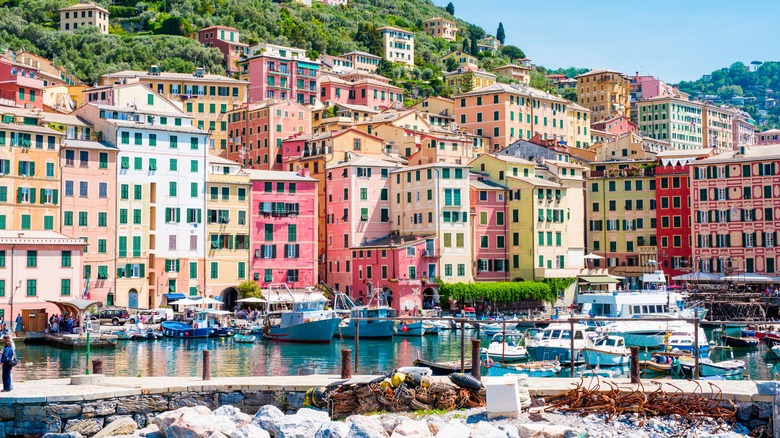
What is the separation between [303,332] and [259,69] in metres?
65.0

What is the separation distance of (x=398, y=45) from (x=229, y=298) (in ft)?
333

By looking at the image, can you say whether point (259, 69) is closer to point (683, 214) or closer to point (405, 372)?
point (683, 214)

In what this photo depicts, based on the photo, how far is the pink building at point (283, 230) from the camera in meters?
81.1

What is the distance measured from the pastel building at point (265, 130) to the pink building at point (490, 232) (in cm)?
2450

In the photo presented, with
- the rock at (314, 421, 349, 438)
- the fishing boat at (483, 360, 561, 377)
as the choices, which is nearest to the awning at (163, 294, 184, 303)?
the fishing boat at (483, 360, 561, 377)

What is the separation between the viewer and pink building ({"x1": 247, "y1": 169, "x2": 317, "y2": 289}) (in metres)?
81.1

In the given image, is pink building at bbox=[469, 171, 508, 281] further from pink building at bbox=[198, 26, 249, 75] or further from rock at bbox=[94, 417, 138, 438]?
rock at bbox=[94, 417, 138, 438]

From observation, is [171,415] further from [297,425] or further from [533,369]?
[533,369]

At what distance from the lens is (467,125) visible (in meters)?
118

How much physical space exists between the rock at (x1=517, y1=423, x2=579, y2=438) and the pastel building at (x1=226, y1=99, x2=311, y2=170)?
85.1 metres

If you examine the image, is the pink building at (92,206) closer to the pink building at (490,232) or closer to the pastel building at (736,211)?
the pink building at (490,232)

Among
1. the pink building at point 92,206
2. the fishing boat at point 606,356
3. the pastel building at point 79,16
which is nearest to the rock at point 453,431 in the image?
the fishing boat at point 606,356

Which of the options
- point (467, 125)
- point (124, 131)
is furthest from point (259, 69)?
→ point (124, 131)

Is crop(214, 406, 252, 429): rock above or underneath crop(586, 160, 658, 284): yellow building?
underneath
